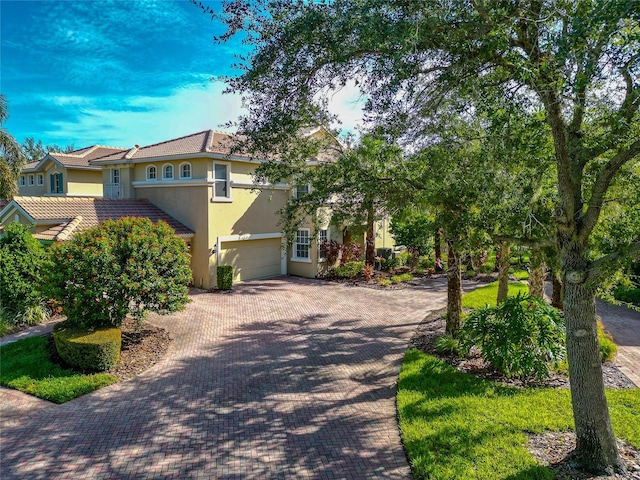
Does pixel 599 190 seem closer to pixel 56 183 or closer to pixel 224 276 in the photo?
pixel 224 276

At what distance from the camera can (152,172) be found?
826 inches

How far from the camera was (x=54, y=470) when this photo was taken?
20.8ft

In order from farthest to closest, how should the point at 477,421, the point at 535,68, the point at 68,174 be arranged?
the point at 68,174 → the point at 477,421 → the point at 535,68

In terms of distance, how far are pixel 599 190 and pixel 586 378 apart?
2.82 meters

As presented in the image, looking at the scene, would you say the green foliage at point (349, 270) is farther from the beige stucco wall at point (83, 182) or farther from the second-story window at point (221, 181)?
the beige stucco wall at point (83, 182)

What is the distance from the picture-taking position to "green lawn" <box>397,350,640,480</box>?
20.6 ft

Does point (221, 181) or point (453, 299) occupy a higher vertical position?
point (221, 181)

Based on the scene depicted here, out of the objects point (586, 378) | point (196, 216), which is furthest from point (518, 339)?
point (196, 216)

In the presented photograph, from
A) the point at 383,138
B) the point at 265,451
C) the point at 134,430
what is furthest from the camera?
the point at 383,138

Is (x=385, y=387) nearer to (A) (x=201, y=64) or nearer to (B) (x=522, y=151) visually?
(B) (x=522, y=151)

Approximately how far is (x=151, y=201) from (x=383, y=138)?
1603 cm

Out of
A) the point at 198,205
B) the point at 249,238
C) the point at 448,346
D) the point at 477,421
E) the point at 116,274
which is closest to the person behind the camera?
the point at 477,421

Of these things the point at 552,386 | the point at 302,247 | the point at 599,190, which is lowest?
the point at 552,386

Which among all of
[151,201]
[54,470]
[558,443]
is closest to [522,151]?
[558,443]
